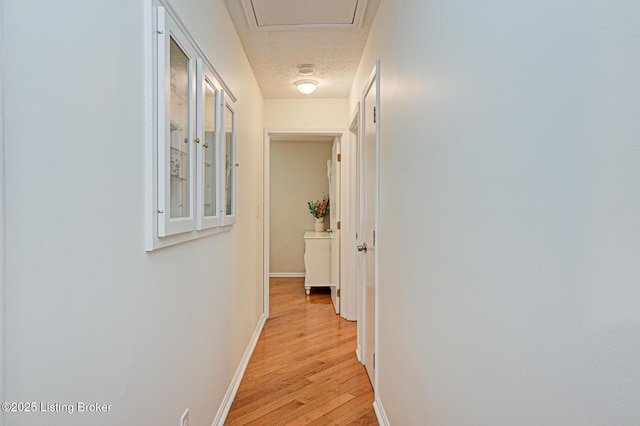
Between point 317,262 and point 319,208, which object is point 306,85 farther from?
point 319,208

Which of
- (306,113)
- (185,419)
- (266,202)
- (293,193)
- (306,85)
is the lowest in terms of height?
(185,419)

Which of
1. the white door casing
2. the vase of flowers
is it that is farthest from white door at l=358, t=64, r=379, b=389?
the vase of flowers

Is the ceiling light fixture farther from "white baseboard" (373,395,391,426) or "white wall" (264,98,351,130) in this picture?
"white baseboard" (373,395,391,426)

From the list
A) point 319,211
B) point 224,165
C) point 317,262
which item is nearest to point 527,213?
point 224,165

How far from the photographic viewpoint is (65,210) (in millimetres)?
771

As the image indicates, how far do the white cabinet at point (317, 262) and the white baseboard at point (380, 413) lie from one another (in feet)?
9.58

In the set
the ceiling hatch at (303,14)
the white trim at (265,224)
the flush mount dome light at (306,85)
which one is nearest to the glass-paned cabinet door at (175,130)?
the ceiling hatch at (303,14)

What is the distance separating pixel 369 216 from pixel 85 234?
2048mm

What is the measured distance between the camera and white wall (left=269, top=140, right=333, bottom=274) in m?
6.54

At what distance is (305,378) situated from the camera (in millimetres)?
2701

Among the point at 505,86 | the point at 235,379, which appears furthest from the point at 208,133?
the point at 235,379

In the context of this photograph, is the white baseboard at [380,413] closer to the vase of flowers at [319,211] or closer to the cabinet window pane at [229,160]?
the cabinet window pane at [229,160]

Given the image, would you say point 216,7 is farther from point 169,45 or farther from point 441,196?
point 441,196

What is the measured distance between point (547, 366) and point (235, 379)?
220cm
